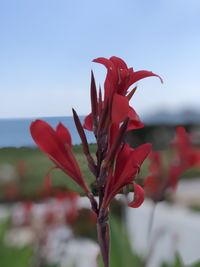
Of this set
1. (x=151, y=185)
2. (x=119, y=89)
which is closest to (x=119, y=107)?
(x=119, y=89)

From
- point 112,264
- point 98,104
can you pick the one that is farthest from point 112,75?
point 112,264

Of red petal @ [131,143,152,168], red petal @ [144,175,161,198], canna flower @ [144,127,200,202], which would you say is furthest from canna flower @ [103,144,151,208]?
canna flower @ [144,127,200,202]

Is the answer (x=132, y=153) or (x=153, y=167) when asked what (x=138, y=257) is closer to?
(x=153, y=167)

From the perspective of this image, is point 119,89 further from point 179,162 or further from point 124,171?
point 179,162

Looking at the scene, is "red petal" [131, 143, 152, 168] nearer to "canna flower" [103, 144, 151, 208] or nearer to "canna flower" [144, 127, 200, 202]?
"canna flower" [103, 144, 151, 208]

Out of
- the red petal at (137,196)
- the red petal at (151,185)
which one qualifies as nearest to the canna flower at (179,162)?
the red petal at (151,185)
